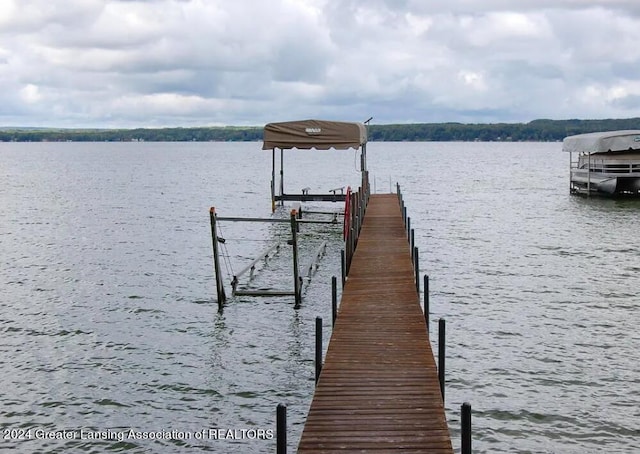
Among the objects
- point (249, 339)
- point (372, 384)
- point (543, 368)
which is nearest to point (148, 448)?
point (372, 384)

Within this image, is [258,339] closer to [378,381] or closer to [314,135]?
[378,381]

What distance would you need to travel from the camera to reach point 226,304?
19438 mm

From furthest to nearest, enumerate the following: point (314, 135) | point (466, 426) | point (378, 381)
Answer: point (314, 135)
point (378, 381)
point (466, 426)

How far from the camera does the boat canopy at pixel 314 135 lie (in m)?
31.3

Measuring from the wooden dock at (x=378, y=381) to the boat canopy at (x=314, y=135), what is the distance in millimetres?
14476

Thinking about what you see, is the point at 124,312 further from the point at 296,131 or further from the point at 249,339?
the point at 296,131

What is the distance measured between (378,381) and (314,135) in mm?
21754

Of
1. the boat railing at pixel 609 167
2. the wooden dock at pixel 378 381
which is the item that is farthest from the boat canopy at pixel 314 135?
the boat railing at pixel 609 167

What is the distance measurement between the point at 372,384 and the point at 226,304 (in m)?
9.56

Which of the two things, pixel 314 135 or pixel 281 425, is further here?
pixel 314 135

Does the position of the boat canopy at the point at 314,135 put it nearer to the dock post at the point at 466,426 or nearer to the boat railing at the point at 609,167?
the boat railing at the point at 609,167

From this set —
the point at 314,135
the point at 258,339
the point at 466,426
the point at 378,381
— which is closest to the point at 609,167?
the point at 314,135

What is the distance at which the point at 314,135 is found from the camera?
3142 centimetres

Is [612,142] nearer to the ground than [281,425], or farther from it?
farther from it
